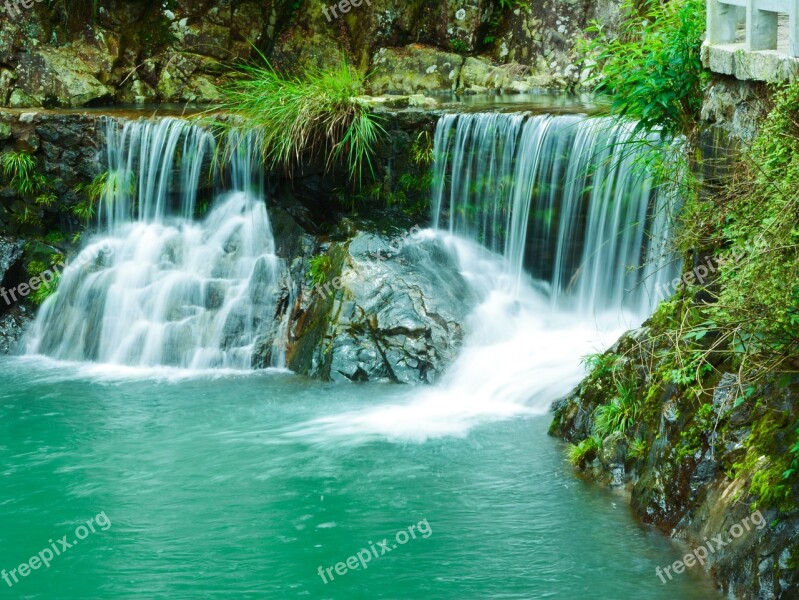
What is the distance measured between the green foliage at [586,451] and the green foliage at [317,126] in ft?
14.3

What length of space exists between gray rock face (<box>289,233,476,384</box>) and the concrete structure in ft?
11.9

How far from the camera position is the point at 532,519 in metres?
6.43

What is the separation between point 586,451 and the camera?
23.1ft

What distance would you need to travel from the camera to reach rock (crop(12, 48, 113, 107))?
13.1m

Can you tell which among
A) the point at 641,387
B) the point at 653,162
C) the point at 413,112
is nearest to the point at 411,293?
the point at 413,112

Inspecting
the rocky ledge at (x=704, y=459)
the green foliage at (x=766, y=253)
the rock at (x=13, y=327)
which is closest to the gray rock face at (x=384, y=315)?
the rocky ledge at (x=704, y=459)

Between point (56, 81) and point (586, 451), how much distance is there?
9.16 m

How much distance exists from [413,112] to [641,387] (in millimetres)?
4694

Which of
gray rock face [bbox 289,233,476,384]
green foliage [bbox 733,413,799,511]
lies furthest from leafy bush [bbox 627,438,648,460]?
gray rock face [bbox 289,233,476,384]

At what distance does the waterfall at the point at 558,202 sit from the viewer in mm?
9180

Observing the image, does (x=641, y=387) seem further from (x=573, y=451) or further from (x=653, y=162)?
(x=653, y=162)

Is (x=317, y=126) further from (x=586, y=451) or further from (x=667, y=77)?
(x=586, y=451)

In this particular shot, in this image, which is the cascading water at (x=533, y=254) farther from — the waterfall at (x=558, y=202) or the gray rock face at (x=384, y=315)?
the gray rock face at (x=384, y=315)

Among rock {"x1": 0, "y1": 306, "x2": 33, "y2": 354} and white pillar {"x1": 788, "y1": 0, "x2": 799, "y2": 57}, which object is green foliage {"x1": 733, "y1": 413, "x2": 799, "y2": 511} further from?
rock {"x1": 0, "y1": 306, "x2": 33, "y2": 354}
